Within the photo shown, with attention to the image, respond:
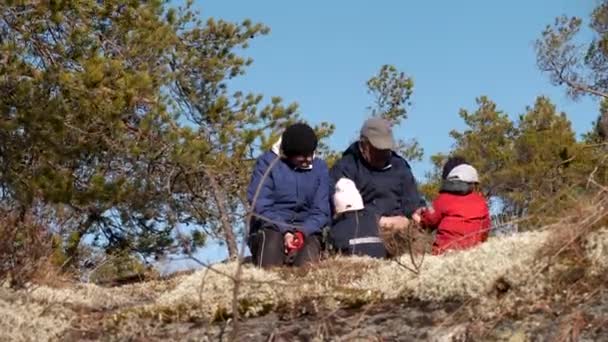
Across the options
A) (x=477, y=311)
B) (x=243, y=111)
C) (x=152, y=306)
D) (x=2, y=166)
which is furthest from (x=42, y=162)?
(x=477, y=311)

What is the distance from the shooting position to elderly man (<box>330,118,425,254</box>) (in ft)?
23.6

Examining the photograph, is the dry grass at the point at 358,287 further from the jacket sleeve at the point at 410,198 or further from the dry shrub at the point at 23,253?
the jacket sleeve at the point at 410,198

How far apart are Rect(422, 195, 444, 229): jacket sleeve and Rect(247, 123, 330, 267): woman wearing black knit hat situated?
27.1 inches

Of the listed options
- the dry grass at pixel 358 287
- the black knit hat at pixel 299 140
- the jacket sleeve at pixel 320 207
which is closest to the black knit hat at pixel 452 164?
the jacket sleeve at pixel 320 207

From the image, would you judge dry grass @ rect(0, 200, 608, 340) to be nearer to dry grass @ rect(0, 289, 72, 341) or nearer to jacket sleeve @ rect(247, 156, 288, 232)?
dry grass @ rect(0, 289, 72, 341)

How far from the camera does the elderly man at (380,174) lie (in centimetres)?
719

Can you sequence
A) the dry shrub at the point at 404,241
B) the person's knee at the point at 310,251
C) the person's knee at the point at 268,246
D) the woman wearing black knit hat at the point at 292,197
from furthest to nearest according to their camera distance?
the woman wearing black knit hat at the point at 292,197, the person's knee at the point at 268,246, the person's knee at the point at 310,251, the dry shrub at the point at 404,241

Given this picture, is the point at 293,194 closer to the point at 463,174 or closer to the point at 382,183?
the point at 382,183

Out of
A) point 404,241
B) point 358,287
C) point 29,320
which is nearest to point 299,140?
point 404,241

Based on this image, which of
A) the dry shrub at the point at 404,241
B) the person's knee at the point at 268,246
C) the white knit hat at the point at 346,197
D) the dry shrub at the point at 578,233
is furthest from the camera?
the white knit hat at the point at 346,197

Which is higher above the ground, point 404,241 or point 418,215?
point 418,215

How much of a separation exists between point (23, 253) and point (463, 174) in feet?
10.2

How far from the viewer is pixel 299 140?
7.03 m

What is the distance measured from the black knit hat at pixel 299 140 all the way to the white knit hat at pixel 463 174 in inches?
38.7
